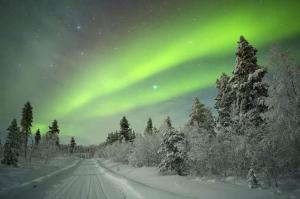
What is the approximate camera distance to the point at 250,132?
58.5 feet

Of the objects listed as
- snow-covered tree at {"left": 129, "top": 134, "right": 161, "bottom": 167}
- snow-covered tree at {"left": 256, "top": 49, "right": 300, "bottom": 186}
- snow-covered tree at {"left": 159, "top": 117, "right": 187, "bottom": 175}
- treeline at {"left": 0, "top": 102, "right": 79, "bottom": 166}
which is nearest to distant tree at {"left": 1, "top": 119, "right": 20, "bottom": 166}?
treeline at {"left": 0, "top": 102, "right": 79, "bottom": 166}

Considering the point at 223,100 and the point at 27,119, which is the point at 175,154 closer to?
the point at 223,100

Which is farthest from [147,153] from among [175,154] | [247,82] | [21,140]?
[21,140]

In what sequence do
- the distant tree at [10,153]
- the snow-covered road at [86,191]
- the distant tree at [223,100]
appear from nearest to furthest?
the snow-covered road at [86,191], the distant tree at [223,100], the distant tree at [10,153]

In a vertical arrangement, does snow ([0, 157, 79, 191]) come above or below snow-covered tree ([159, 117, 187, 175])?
below

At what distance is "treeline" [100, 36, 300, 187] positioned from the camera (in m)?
14.4

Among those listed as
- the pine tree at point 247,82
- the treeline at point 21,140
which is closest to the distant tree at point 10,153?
the treeline at point 21,140

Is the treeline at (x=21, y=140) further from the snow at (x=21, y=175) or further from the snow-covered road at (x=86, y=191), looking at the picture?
the snow-covered road at (x=86, y=191)

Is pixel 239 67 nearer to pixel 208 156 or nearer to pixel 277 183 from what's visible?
pixel 208 156

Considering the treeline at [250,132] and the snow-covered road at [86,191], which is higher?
the treeline at [250,132]

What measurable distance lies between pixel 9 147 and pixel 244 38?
53.7 metres

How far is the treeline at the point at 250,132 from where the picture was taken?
47.3 ft

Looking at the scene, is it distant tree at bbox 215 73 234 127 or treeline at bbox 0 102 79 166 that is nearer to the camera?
distant tree at bbox 215 73 234 127

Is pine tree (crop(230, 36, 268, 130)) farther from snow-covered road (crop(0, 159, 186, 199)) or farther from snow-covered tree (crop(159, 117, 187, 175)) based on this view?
snow-covered road (crop(0, 159, 186, 199))
